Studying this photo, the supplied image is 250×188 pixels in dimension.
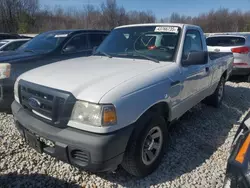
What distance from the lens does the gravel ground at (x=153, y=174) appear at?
108 inches

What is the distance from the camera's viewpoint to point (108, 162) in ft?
7.36

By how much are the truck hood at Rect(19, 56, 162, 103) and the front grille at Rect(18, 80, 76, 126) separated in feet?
0.21

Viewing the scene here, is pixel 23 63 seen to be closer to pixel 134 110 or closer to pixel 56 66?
pixel 56 66

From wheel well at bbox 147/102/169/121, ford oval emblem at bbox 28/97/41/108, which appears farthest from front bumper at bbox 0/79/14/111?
wheel well at bbox 147/102/169/121

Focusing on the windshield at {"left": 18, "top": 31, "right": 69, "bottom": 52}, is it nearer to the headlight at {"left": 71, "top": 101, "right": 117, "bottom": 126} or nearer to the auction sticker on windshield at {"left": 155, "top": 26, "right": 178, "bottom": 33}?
the auction sticker on windshield at {"left": 155, "top": 26, "right": 178, "bottom": 33}

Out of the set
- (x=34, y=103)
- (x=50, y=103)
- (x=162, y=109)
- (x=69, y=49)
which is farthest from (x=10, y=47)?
(x=162, y=109)

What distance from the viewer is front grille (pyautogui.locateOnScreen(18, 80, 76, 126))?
88.6 inches

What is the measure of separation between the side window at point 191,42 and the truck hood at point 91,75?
68cm

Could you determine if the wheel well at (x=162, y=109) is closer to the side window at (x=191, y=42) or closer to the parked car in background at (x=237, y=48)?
the side window at (x=191, y=42)

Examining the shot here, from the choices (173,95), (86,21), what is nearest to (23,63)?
(173,95)

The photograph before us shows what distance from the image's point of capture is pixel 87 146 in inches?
85.1

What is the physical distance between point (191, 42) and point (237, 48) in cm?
472

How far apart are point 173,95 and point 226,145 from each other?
1.47 m

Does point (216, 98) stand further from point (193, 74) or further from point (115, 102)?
point (115, 102)
